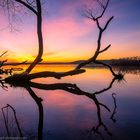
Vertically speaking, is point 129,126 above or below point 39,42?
below

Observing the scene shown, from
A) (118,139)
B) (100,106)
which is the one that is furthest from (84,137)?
(100,106)

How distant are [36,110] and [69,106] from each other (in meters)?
1.62

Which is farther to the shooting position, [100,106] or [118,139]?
[100,106]

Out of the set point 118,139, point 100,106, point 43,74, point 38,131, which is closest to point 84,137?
point 118,139

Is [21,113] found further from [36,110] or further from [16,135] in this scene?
[16,135]

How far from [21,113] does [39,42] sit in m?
8.10

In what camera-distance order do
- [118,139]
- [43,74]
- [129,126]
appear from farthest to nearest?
[43,74]
[129,126]
[118,139]

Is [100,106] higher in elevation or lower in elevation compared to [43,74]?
lower

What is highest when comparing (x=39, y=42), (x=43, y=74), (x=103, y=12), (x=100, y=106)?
(x=103, y=12)

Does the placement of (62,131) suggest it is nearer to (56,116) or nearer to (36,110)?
(56,116)

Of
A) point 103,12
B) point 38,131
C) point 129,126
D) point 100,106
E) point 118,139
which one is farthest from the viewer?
point 103,12

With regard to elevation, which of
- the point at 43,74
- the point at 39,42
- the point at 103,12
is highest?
the point at 103,12

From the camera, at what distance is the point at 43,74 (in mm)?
15375

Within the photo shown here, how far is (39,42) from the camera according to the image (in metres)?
15.9
